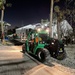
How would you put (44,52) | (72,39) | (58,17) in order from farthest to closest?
(58,17) < (72,39) < (44,52)

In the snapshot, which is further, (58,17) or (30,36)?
(58,17)

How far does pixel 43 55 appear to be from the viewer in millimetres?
16891

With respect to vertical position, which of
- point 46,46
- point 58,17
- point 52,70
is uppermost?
point 58,17

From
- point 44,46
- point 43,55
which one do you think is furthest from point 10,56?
point 43,55

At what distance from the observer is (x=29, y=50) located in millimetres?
19828

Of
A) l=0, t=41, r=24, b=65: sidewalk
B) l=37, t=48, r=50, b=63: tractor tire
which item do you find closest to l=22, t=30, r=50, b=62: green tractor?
l=37, t=48, r=50, b=63: tractor tire

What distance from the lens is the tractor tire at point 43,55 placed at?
16.5m

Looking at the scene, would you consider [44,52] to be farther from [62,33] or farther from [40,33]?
[62,33]

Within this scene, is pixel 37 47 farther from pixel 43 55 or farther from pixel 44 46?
pixel 43 55

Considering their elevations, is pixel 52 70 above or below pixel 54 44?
below

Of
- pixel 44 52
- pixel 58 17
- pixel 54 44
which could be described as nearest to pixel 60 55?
pixel 54 44

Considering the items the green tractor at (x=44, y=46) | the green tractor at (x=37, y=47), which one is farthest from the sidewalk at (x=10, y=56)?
the green tractor at (x=44, y=46)

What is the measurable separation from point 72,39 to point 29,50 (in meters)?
21.2

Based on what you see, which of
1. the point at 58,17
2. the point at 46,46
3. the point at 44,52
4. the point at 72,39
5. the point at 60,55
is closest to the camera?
the point at 44,52
